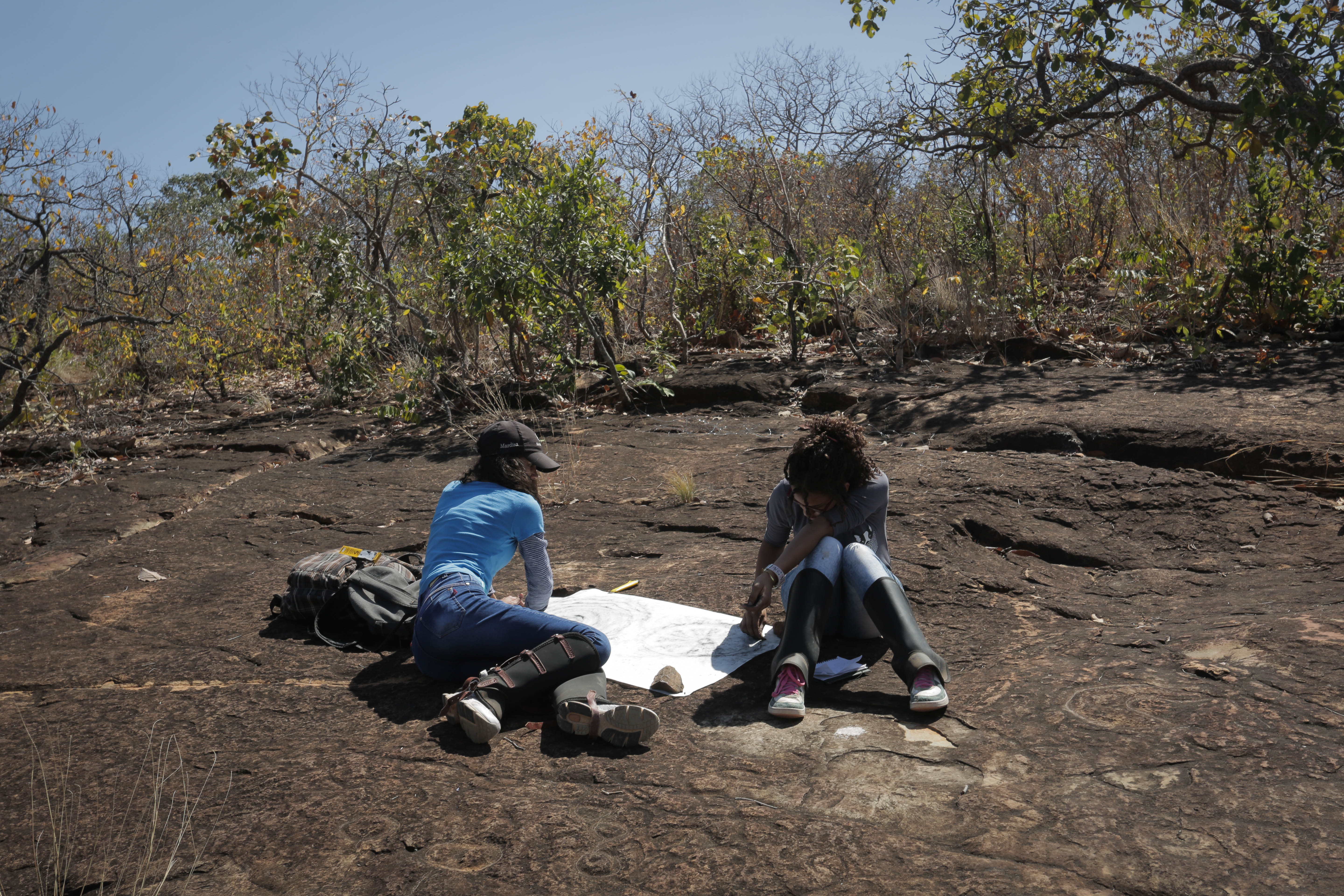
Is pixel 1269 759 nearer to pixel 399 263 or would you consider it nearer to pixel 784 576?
pixel 784 576

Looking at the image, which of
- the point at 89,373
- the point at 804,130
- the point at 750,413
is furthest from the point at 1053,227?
the point at 89,373

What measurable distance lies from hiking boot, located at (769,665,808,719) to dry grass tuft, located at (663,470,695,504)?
294 cm

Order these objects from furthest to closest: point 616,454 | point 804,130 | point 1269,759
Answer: point 804,130, point 616,454, point 1269,759

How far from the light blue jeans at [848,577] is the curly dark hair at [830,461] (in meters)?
0.18

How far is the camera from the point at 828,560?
2.98 metres

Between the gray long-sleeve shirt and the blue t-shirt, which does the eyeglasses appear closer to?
the gray long-sleeve shirt

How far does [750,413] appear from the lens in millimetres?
8633

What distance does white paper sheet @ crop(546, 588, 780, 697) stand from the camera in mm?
3074

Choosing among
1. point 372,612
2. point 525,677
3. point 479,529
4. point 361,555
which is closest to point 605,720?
point 525,677

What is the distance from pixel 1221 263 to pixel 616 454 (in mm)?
6172

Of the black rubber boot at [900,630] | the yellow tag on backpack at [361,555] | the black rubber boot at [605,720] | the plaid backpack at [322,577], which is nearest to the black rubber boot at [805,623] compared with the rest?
the black rubber boot at [900,630]

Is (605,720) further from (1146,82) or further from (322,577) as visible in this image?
(1146,82)

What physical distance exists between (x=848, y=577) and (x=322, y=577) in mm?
2129

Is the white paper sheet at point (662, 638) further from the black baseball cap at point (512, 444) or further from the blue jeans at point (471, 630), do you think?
the black baseball cap at point (512, 444)
